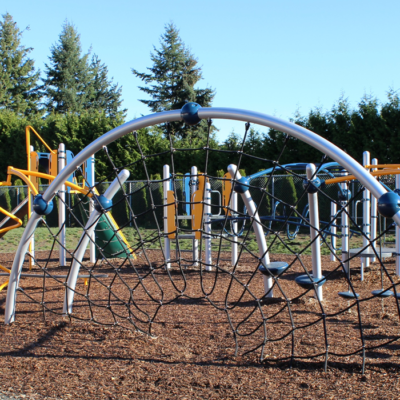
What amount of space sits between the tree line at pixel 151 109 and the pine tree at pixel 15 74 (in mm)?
71

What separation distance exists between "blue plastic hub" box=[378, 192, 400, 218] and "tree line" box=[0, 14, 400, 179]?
0.71m

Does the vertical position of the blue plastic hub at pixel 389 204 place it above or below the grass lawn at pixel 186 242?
above

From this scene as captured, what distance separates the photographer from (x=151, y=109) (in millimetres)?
30594

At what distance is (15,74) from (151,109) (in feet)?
35.8

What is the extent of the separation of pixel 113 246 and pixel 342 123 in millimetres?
9648

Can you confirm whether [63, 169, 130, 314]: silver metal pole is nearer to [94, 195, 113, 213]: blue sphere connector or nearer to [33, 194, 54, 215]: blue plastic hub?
[94, 195, 113, 213]: blue sphere connector

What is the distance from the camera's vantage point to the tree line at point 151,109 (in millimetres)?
13695

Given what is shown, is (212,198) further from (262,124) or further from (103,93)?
(103,93)

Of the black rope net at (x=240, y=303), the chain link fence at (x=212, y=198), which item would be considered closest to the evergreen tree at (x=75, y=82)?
the chain link fence at (x=212, y=198)

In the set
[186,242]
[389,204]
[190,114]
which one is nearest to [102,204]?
[190,114]

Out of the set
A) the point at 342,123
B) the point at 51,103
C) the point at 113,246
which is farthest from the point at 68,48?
the point at 113,246

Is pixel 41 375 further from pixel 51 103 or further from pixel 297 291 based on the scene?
pixel 51 103

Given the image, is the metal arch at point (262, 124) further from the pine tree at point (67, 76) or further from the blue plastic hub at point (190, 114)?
the pine tree at point (67, 76)

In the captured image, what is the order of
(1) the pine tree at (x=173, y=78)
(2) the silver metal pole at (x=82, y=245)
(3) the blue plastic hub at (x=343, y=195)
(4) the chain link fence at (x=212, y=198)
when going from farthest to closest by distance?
(1) the pine tree at (x=173, y=78) < (4) the chain link fence at (x=212, y=198) < (3) the blue plastic hub at (x=343, y=195) < (2) the silver metal pole at (x=82, y=245)
